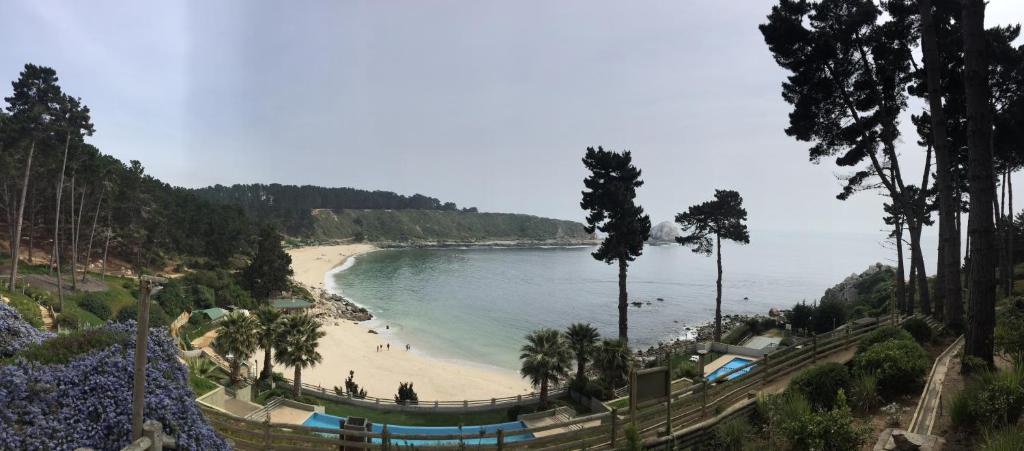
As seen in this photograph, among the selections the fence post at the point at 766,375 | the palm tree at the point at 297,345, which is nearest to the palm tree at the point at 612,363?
the fence post at the point at 766,375

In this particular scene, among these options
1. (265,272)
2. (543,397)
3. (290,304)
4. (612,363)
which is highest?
(265,272)

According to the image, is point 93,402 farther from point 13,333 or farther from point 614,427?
point 614,427

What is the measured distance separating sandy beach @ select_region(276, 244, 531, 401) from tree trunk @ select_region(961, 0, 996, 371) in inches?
1112

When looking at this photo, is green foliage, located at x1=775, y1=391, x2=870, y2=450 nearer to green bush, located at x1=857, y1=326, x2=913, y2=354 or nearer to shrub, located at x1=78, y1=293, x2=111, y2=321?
green bush, located at x1=857, y1=326, x2=913, y2=354

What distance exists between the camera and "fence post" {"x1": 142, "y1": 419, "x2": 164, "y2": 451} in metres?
5.16

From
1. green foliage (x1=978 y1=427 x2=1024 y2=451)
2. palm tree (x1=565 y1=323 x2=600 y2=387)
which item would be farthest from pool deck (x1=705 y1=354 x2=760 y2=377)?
green foliage (x1=978 y1=427 x2=1024 y2=451)

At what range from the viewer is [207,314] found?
4344cm

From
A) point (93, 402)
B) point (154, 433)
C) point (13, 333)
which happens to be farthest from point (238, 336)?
point (154, 433)

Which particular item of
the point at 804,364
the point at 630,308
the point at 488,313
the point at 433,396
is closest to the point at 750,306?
the point at 630,308

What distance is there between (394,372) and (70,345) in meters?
35.1

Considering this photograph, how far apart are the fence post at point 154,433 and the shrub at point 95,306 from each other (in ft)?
136

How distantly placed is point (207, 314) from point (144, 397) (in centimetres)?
4513

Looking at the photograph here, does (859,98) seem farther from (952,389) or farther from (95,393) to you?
(95,393)

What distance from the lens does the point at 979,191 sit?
10328 mm
